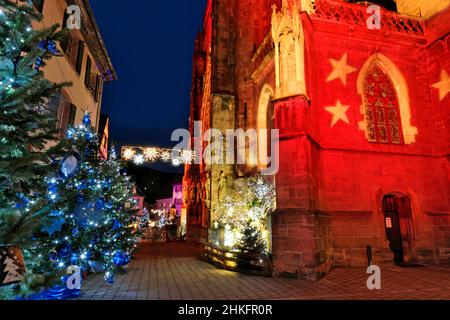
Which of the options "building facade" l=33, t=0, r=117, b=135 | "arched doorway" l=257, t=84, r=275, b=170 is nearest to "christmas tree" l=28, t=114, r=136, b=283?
"building facade" l=33, t=0, r=117, b=135

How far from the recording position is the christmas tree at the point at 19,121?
10.1 feet

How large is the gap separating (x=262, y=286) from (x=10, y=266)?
597 cm

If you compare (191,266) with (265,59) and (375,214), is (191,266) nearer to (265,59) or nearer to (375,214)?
(375,214)

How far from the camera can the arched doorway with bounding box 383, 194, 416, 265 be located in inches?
440

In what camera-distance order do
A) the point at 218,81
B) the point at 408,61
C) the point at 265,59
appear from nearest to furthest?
the point at 408,61 < the point at 265,59 < the point at 218,81

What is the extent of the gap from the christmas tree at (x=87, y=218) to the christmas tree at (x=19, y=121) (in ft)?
2.15

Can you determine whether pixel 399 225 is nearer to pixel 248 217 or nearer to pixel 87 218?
pixel 248 217

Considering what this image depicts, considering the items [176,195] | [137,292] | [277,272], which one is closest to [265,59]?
[277,272]

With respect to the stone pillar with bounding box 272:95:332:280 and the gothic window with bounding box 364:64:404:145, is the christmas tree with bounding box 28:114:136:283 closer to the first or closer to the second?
the stone pillar with bounding box 272:95:332:280

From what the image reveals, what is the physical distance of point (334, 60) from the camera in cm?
1193

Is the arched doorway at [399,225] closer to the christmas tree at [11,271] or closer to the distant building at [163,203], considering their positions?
the christmas tree at [11,271]

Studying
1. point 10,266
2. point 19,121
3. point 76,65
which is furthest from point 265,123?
point 10,266

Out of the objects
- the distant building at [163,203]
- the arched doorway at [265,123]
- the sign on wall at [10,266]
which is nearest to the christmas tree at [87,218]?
the sign on wall at [10,266]
